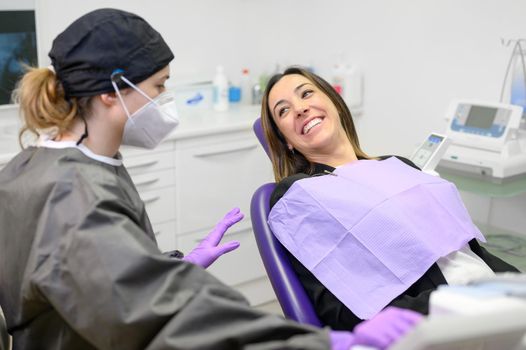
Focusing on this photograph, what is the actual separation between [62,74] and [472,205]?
2072 mm

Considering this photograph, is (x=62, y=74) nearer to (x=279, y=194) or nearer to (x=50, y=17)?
(x=279, y=194)

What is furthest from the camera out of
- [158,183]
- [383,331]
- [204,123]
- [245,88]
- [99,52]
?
[245,88]

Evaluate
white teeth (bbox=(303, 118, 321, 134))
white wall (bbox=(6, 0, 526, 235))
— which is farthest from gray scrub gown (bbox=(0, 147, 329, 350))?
white wall (bbox=(6, 0, 526, 235))

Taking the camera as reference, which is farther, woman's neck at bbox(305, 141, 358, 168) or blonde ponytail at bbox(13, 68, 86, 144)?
woman's neck at bbox(305, 141, 358, 168)

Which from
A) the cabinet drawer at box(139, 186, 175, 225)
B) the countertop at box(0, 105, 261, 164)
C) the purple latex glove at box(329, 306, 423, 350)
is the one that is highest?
the purple latex glove at box(329, 306, 423, 350)

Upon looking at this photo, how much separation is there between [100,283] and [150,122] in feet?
1.65

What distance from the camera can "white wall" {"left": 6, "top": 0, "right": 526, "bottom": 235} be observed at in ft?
9.67

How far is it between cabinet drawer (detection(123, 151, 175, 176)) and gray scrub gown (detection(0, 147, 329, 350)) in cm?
136

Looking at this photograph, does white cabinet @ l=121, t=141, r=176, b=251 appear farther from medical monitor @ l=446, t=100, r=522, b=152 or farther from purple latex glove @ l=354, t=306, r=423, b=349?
purple latex glove @ l=354, t=306, r=423, b=349

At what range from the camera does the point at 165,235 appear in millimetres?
3041

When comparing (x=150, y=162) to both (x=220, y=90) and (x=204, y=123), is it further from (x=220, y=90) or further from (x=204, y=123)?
(x=220, y=90)

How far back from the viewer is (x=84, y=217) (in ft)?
4.36

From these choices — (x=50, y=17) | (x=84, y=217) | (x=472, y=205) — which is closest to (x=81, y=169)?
(x=84, y=217)

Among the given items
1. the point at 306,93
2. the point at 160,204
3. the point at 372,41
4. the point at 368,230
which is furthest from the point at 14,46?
the point at 368,230
